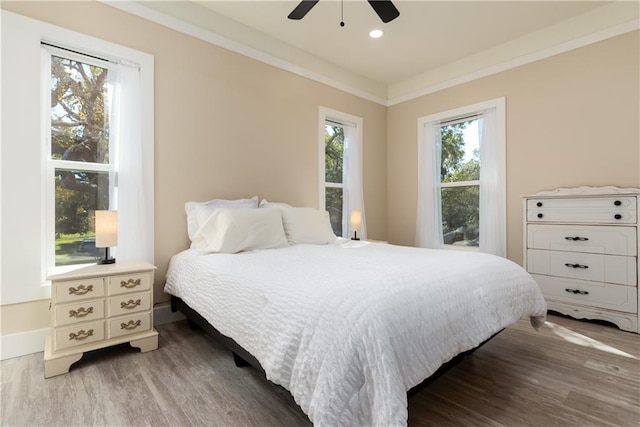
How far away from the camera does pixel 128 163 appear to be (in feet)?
8.39

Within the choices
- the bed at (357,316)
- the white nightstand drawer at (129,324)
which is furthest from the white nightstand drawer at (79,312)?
the bed at (357,316)

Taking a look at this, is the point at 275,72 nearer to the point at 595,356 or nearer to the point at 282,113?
the point at 282,113

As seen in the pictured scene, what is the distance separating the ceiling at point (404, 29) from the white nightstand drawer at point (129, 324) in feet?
8.44

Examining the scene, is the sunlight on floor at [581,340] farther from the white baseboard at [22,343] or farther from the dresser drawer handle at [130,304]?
the white baseboard at [22,343]

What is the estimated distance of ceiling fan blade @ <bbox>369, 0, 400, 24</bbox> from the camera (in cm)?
210

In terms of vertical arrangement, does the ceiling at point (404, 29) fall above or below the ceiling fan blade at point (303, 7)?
above

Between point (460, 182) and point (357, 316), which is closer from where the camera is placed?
point (357, 316)

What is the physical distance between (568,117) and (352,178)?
8.01ft

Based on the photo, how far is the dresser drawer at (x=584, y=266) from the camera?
2.59 m

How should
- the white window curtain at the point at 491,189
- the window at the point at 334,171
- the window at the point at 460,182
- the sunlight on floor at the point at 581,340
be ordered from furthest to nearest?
the window at the point at 334,171 < the window at the point at 460,182 < the white window curtain at the point at 491,189 < the sunlight on floor at the point at 581,340

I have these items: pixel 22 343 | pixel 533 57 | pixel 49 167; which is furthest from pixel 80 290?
pixel 533 57

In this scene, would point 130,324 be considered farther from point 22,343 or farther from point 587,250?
point 587,250

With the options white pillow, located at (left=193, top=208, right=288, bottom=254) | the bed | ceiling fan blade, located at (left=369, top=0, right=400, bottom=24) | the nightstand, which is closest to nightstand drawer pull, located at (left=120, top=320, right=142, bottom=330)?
the nightstand

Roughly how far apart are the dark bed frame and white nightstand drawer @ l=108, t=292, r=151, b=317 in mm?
330
